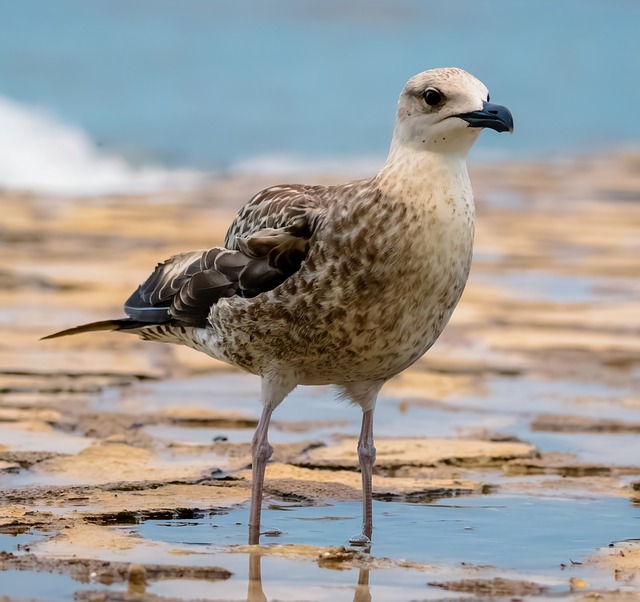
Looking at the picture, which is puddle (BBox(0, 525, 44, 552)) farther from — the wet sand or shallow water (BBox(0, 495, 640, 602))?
shallow water (BBox(0, 495, 640, 602))

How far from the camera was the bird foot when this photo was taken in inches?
192

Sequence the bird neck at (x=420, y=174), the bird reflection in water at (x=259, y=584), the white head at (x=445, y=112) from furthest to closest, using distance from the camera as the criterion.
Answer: the bird neck at (x=420, y=174), the white head at (x=445, y=112), the bird reflection in water at (x=259, y=584)

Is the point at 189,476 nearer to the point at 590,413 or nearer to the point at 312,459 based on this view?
the point at 312,459

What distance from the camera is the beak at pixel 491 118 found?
180 inches

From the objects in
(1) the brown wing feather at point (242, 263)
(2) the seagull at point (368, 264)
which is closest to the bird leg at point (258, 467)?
(2) the seagull at point (368, 264)

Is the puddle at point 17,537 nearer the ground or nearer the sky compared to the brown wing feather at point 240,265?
nearer the ground

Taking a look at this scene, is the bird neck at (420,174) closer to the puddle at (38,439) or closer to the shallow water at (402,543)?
the shallow water at (402,543)

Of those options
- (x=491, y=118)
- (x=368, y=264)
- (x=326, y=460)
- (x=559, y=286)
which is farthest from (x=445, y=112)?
(x=559, y=286)

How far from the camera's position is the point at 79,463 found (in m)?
5.86

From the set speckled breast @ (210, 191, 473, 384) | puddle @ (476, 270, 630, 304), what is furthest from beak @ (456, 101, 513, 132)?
puddle @ (476, 270, 630, 304)

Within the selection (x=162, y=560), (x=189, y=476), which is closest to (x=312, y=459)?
(x=189, y=476)

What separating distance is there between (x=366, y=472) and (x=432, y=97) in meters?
1.48

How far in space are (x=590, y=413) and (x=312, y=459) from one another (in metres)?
1.75

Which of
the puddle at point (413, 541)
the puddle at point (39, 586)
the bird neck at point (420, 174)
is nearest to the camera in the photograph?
the puddle at point (39, 586)
